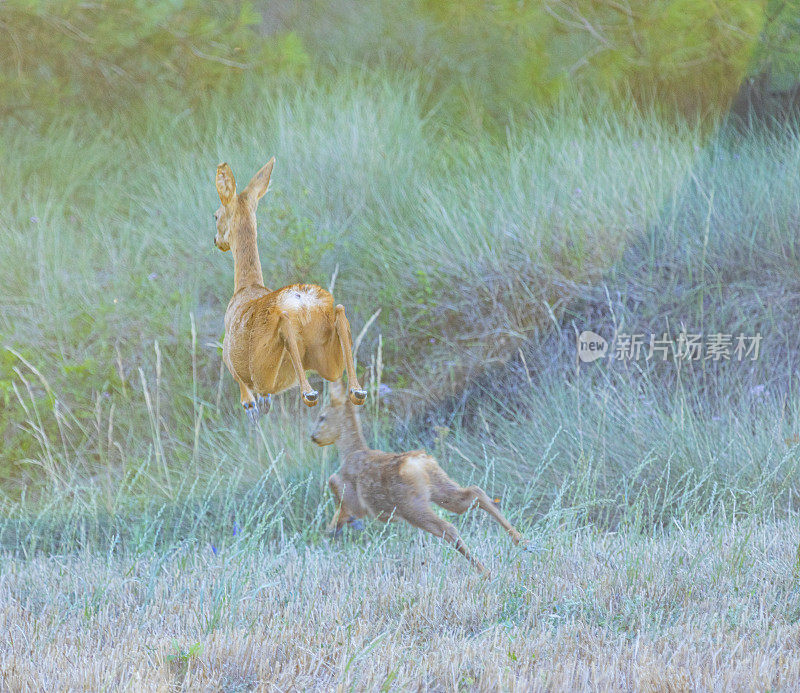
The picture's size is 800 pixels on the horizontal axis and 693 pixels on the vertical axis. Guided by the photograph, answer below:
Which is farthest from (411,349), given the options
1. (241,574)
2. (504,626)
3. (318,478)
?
(504,626)

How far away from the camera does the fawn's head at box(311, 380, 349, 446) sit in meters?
3.02

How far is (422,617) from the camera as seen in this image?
3061 millimetres

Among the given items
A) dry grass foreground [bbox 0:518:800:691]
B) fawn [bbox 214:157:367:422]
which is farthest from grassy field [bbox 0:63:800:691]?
fawn [bbox 214:157:367:422]

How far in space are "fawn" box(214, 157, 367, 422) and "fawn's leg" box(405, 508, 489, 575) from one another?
63 centimetres

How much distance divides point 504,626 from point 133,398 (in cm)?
300

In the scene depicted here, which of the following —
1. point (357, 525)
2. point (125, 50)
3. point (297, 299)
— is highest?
point (125, 50)

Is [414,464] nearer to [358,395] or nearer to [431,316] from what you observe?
[358,395]

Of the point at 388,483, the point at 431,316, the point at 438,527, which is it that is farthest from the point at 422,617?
the point at 431,316

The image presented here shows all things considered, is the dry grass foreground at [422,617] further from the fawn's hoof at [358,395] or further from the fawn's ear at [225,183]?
the fawn's ear at [225,183]

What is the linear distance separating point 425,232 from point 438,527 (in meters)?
2.76

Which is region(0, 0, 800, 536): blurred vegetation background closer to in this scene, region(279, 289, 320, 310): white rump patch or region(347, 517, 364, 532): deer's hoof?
region(347, 517, 364, 532): deer's hoof

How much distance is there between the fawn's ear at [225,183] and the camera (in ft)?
8.04

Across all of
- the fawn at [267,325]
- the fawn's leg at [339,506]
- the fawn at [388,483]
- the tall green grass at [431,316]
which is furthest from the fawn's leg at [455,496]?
the tall green grass at [431,316]

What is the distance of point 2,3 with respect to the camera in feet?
22.4
